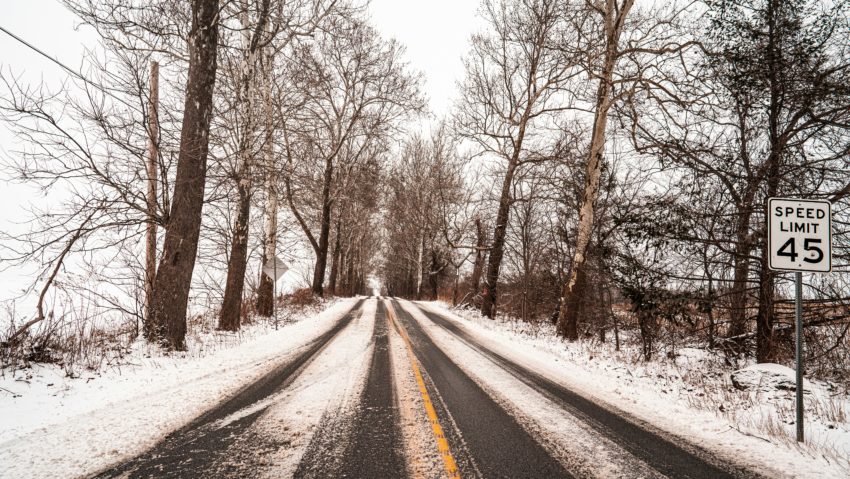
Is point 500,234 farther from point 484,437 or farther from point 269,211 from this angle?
point 484,437

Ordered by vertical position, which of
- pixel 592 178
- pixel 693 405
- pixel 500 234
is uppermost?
pixel 592 178

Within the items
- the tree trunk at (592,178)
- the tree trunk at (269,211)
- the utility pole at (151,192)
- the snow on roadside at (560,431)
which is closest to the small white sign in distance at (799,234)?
the snow on roadside at (560,431)

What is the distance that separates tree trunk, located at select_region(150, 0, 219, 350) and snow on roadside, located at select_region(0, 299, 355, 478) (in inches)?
Result: 32.0

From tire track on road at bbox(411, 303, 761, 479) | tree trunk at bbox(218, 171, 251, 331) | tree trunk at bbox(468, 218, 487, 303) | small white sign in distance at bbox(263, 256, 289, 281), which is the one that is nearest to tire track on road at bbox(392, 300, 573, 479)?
tire track on road at bbox(411, 303, 761, 479)

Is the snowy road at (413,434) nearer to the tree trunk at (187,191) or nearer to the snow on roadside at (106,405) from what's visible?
the snow on roadside at (106,405)

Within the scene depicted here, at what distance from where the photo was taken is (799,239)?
4426mm

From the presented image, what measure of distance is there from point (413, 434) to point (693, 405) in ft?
14.9

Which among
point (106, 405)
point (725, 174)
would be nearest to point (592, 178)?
point (725, 174)

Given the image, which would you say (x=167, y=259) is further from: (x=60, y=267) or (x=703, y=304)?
(x=703, y=304)

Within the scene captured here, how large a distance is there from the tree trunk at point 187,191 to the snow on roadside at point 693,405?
751cm

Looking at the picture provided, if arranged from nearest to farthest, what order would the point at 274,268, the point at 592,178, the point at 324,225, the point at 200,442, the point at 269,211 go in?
the point at 200,442
the point at 592,178
the point at 274,268
the point at 269,211
the point at 324,225

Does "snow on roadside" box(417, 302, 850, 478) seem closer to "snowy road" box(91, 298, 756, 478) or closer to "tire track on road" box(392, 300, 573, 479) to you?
"snowy road" box(91, 298, 756, 478)

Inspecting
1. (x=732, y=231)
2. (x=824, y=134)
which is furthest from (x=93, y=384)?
(x=824, y=134)

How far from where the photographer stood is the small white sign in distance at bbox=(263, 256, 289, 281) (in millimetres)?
13125
